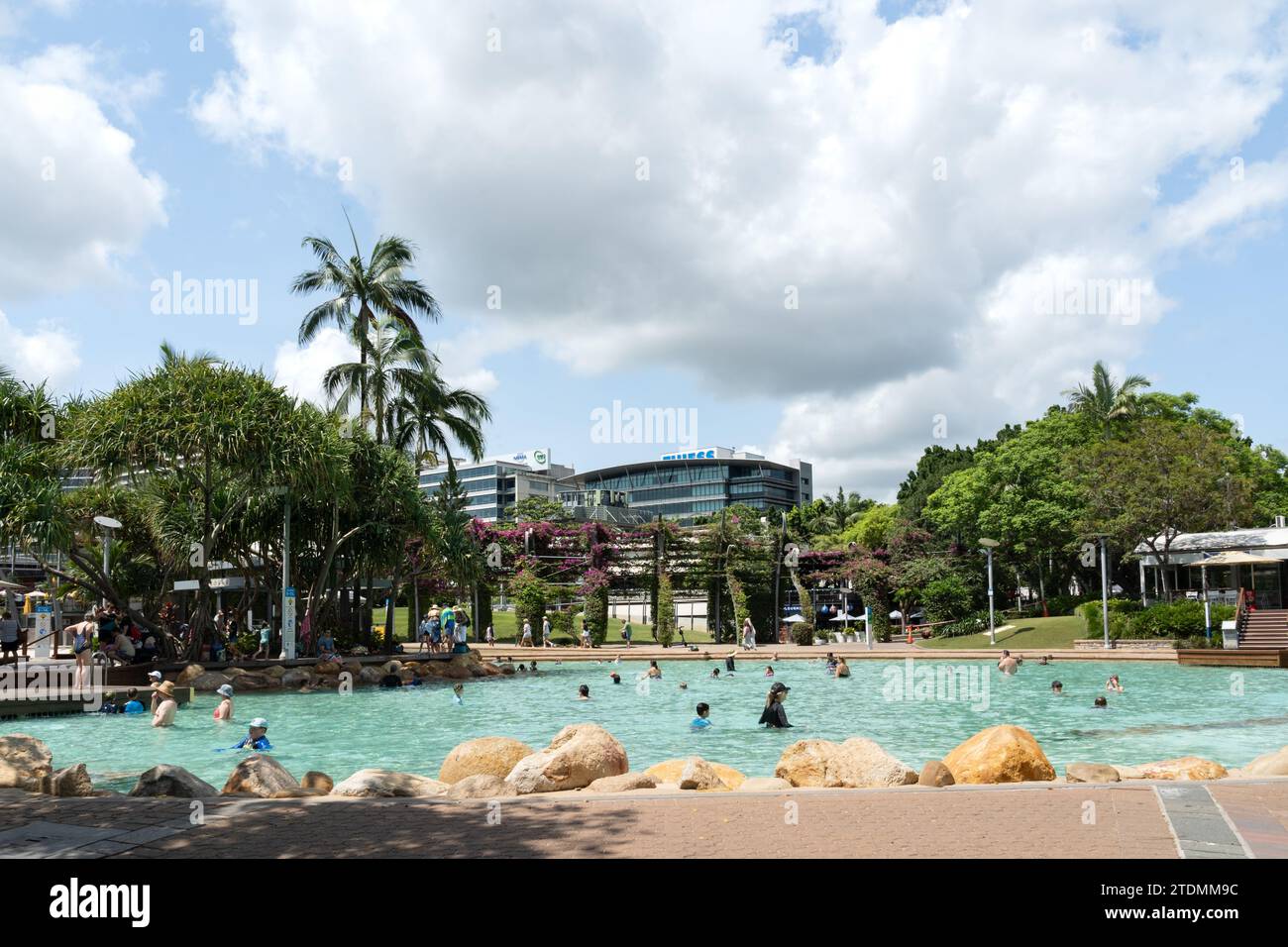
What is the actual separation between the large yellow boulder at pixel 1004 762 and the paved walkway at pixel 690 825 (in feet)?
4.90

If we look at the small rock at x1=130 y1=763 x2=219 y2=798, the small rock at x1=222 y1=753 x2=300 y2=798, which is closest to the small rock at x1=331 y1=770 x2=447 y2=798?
the small rock at x1=222 y1=753 x2=300 y2=798

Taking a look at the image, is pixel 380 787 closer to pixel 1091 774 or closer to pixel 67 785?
pixel 67 785

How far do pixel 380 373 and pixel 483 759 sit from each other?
24887 millimetres

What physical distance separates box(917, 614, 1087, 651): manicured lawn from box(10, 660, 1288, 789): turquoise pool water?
875 centimetres

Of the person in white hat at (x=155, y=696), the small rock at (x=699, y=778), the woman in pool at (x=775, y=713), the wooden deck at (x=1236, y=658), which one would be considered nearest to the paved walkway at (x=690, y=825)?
the small rock at (x=699, y=778)

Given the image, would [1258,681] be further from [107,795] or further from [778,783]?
[107,795]

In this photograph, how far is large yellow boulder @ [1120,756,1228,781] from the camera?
9422 mm

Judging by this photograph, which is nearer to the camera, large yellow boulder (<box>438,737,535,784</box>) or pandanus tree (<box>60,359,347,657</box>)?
large yellow boulder (<box>438,737,535,784</box>)

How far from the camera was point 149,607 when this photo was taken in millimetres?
31562

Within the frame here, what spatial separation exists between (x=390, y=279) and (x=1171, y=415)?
45.9 meters

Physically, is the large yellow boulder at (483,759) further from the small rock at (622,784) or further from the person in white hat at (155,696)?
the person in white hat at (155,696)

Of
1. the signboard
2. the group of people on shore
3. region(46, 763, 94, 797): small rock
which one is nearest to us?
region(46, 763, 94, 797): small rock

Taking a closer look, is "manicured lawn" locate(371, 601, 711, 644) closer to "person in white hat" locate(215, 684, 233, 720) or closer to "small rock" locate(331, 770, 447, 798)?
"person in white hat" locate(215, 684, 233, 720)
